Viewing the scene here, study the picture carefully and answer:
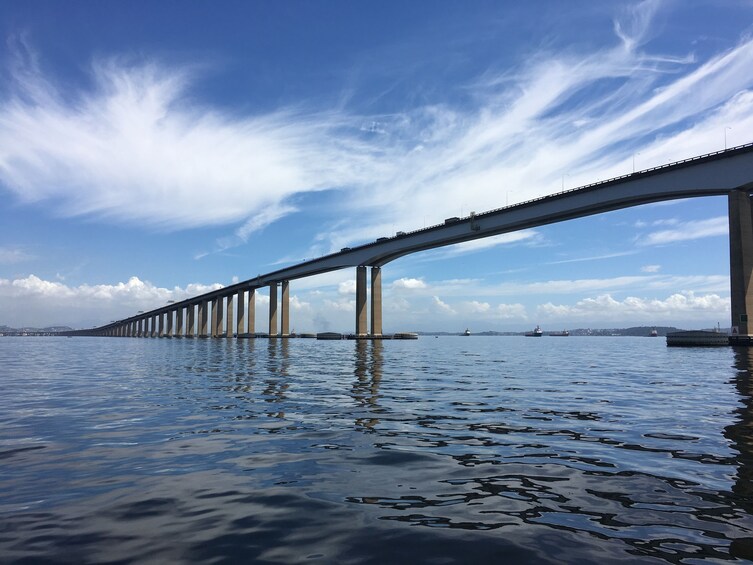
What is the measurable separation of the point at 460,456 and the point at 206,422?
7.42 m

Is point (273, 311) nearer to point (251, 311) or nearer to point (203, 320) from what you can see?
point (251, 311)

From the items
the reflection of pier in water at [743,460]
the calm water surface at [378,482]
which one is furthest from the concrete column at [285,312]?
the reflection of pier in water at [743,460]

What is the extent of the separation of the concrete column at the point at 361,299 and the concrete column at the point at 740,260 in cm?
7659

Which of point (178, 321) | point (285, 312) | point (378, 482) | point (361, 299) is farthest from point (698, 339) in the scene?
point (178, 321)

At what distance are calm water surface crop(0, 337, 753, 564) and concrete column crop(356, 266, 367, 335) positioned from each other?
101556mm

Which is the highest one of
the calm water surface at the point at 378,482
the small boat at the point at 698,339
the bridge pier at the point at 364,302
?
the bridge pier at the point at 364,302

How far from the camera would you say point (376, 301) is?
117875 mm

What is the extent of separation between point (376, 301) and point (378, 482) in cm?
11039

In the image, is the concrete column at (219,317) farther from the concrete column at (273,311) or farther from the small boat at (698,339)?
the small boat at (698,339)

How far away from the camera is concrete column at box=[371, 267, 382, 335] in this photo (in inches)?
4636

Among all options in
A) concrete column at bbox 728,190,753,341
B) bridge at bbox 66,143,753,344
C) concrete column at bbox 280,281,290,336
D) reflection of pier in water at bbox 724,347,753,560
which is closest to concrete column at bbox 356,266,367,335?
bridge at bbox 66,143,753,344

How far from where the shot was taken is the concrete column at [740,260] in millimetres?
56719

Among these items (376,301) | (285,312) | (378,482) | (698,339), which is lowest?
(698,339)

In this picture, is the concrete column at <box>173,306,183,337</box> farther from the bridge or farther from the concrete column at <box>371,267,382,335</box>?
the concrete column at <box>371,267,382,335</box>
